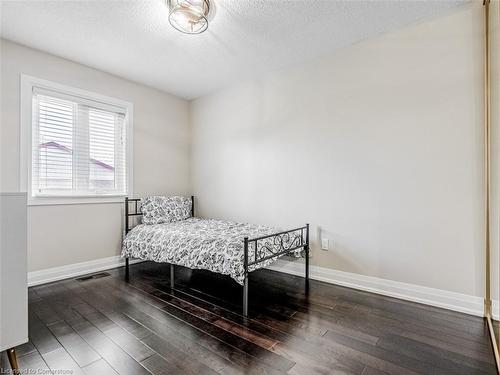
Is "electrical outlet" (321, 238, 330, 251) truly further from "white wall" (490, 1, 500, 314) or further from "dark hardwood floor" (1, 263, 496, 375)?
"white wall" (490, 1, 500, 314)

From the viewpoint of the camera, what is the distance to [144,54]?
115 inches

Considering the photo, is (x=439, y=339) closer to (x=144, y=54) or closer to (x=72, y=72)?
(x=144, y=54)

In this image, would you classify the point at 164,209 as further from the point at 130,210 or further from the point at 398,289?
the point at 398,289

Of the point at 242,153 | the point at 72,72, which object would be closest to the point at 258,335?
the point at 242,153

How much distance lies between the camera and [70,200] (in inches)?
121

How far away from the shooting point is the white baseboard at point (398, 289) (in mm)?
2137

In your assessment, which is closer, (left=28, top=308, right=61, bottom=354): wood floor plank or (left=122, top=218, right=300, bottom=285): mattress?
(left=28, top=308, right=61, bottom=354): wood floor plank

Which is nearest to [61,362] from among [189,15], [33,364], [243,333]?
[33,364]

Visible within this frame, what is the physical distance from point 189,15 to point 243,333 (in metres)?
2.48

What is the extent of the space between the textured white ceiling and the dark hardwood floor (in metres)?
2.51

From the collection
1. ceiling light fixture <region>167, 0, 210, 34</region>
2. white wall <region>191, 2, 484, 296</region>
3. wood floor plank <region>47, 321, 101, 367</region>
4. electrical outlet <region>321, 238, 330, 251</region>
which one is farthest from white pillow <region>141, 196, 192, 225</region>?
ceiling light fixture <region>167, 0, 210, 34</region>

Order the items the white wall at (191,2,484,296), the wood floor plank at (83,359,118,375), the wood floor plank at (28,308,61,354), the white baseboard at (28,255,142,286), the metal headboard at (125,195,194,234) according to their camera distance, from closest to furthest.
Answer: the wood floor plank at (83,359,118,375), the wood floor plank at (28,308,61,354), the white wall at (191,2,484,296), the white baseboard at (28,255,142,286), the metal headboard at (125,195,194,234)

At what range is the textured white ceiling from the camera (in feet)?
7.18

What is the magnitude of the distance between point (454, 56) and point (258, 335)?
2.72 meters
